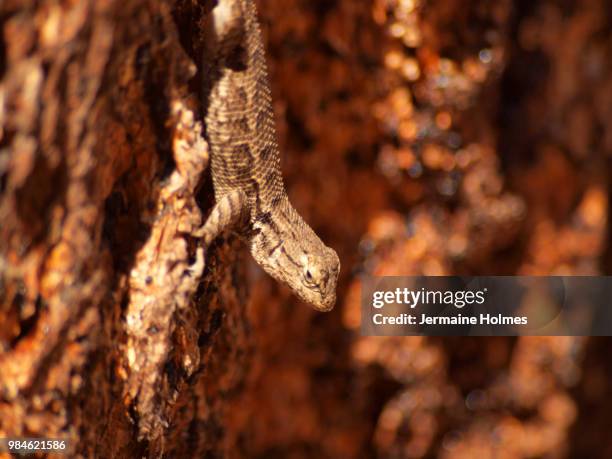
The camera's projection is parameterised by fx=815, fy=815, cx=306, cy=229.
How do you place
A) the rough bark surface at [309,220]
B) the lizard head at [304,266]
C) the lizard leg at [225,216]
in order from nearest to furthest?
the rough bark surface at [309,220] → the lizard leg at [225,216] → the lizard head at [304,266]

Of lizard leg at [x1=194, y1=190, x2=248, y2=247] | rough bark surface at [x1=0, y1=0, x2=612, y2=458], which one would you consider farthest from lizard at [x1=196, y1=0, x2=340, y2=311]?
rough bark surface at [x1=0, y1=0, x2=612, y2=458]

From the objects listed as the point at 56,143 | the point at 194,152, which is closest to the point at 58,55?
the point at 56,143

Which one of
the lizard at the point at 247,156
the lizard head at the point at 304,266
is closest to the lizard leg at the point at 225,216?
the lizard at the point at 247,156

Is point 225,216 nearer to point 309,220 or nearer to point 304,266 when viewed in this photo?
point 304,266

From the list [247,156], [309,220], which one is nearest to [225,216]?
[247,156]

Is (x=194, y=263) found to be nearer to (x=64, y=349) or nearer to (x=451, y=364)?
(x=64, y=349)

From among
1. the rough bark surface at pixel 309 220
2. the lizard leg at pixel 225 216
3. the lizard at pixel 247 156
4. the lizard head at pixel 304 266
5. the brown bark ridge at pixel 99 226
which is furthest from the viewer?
the lizard head at pixel 304 266

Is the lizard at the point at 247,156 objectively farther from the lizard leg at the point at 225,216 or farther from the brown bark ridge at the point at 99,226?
the brown bark ridge at the point at 99,226
